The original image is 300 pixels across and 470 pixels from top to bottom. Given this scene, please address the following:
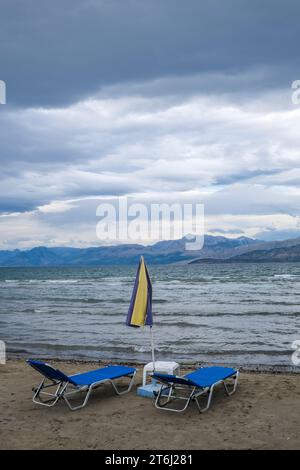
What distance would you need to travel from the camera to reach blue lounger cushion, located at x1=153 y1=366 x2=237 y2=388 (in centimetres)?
758

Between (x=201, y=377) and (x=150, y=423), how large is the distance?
5.34 feet

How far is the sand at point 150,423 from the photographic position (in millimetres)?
6363

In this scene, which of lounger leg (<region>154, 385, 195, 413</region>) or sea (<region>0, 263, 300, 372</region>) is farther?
sea (<region>0, 263, 300, 372</region>)

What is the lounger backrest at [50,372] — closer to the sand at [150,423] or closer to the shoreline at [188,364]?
the sand at [150,423]

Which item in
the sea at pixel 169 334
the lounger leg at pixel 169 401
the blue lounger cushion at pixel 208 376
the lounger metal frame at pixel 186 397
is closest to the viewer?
the lounger leg at pixel 169 401

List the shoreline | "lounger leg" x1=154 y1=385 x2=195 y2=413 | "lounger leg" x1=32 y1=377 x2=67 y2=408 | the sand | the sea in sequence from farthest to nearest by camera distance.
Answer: the sea, the shoreline, "lounger leg" x1=32 y1=377 x2=67 y2=408, "lounger leg" x1=154 y1=385 x2=195 y2=413, the sand

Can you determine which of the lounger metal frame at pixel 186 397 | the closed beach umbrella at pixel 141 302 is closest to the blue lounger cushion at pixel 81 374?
the lounger metal frame at pixel 186 397

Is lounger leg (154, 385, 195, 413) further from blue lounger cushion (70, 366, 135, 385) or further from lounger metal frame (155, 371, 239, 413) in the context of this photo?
blue lounger cushion (70, 366, 135, 385)

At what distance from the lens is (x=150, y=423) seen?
23.7ft

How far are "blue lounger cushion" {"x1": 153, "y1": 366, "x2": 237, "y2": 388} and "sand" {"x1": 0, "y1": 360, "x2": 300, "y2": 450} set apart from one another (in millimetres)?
445

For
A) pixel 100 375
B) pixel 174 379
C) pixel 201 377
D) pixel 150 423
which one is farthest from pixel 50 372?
pixel 201 377

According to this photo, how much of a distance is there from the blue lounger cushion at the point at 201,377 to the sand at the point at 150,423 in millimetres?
445

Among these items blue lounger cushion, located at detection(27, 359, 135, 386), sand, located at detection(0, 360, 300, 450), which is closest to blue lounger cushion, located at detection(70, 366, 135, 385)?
blue lounger cushion, located at detection(27, 359, 135, 386)

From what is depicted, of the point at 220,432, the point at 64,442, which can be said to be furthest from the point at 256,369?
the point at 64,442
